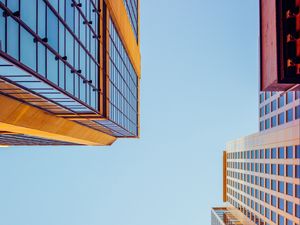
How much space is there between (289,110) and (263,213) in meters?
17.5

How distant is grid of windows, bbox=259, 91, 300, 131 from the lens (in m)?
43.0

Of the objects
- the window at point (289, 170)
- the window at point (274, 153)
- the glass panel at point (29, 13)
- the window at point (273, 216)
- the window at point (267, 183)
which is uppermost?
the glass panel at point (29, 13)

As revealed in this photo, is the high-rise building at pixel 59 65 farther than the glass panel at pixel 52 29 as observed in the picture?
No

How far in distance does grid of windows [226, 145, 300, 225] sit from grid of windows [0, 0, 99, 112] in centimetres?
2421

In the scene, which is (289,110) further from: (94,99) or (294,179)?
(94,99)

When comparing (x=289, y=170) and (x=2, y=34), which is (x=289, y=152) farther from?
(x=2, y=34)

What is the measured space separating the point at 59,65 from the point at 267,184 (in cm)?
3785

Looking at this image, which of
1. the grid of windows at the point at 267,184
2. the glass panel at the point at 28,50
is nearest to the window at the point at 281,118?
the grid of windows at the point at 267,184

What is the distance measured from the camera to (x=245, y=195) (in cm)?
6606

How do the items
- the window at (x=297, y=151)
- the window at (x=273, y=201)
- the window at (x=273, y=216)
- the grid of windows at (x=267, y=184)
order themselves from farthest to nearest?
the window at (x=273, y=216), the window at (x=273, y=201), the grid of windows at (x=267, y=184), the window at (x=297, y=151)

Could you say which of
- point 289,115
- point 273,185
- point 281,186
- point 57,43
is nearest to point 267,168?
point 273,185

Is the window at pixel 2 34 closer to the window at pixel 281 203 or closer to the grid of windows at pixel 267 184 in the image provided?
the grid of windows at pixel 267 184

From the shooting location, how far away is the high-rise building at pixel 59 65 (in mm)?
17766

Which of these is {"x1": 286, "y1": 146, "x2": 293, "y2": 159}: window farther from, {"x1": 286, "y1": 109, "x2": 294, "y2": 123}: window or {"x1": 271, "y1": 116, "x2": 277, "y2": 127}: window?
{"x1": 271, "y1": 116, "x2": 277, "y2": 127}: window
